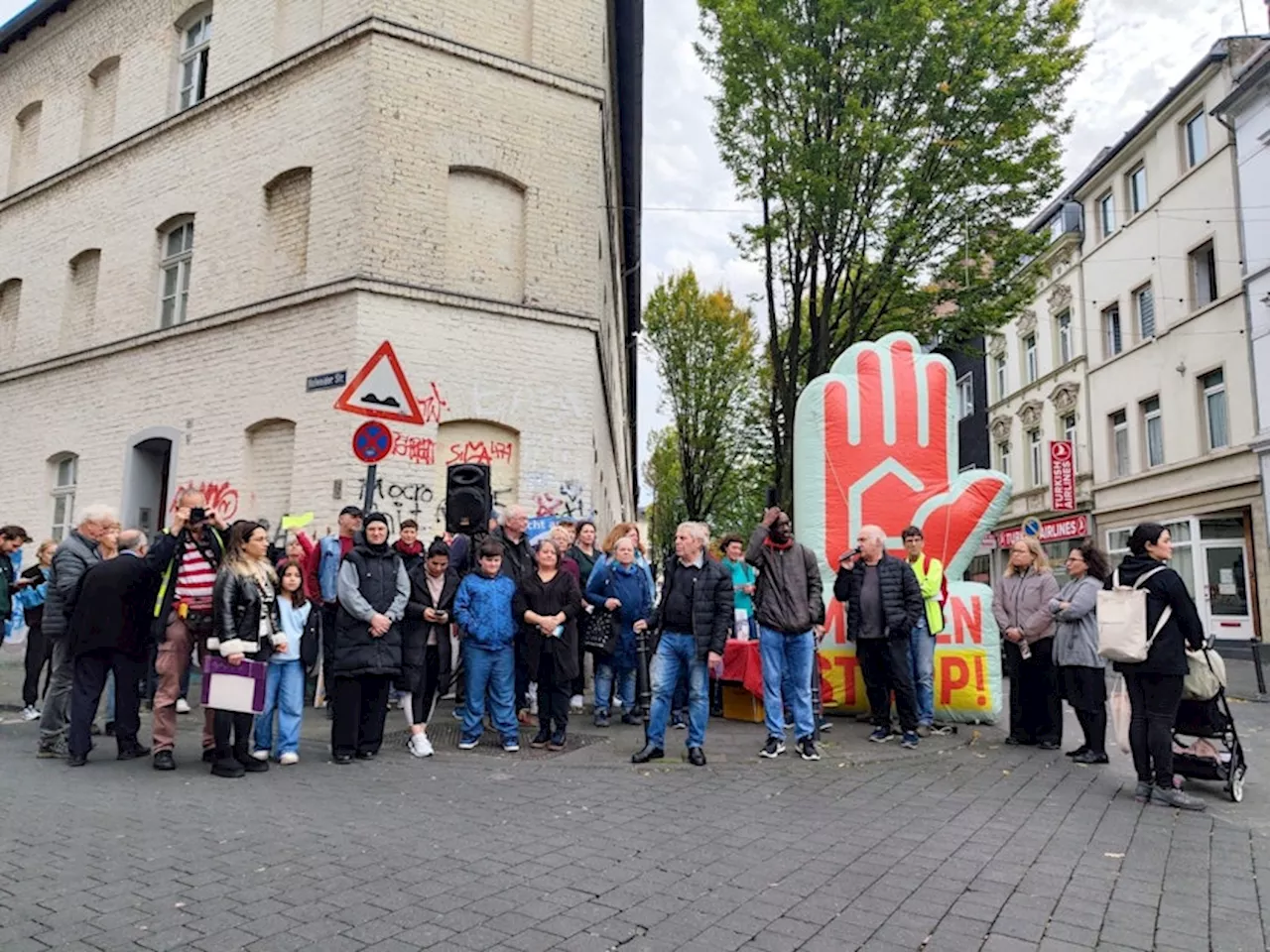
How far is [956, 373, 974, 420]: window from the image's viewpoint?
38.7m

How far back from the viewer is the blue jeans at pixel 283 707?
689 cm

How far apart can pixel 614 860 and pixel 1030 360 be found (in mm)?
32361

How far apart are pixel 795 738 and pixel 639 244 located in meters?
20.7

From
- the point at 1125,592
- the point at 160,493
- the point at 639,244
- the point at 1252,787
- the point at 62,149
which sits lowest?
the point at 1252,787

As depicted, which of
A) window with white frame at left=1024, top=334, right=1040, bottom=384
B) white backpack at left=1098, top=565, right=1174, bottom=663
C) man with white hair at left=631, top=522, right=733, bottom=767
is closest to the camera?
white backpack at left=1098, top=565, right=1174, bottom=663

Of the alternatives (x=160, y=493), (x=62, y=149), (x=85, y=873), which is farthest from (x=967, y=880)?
(x=62, y=149)

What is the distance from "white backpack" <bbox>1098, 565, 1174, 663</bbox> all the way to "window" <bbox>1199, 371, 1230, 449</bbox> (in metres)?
18.7

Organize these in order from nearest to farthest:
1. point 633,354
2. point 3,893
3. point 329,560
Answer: point 3,893
point 329,560
point 633,354

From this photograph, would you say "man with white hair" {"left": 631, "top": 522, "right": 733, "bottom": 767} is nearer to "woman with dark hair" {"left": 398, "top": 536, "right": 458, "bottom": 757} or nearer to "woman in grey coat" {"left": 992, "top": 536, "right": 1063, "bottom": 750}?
"woman with dark hair" {"left": 398, "top": 536, "right": 458, "bottom": 757}

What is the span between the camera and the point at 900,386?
981cm

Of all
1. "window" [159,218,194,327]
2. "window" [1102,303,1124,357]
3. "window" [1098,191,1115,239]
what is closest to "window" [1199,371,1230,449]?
"window" [1102,303,1124,357]

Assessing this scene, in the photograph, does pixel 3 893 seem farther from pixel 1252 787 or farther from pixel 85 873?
pixel 1252 787

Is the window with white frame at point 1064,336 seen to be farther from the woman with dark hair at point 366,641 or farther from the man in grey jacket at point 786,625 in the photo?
the woman with dark hair at point 366,641

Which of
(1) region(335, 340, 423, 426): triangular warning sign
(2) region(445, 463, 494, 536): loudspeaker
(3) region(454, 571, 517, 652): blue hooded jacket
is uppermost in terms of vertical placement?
(1) region(335, 340, 423, 426): triangular warning sign
